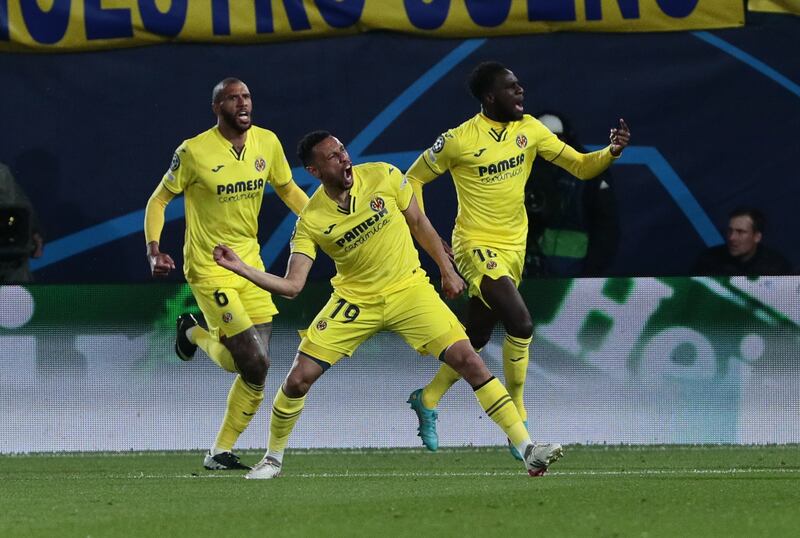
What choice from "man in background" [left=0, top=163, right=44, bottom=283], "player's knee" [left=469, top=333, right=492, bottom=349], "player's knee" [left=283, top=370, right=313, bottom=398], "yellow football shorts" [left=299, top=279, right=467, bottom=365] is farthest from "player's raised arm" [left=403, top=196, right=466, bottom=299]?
"man in background" [left=0, top=163, right=44, bottom=283]

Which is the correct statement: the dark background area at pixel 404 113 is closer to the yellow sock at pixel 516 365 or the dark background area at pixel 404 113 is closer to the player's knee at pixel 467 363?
the yellow sock at pixel 516 365

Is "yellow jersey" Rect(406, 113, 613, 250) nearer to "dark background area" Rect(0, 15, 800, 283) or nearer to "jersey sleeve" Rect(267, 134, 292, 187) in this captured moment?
"jersey sleeve" Rect(267, 134, 292, 187)

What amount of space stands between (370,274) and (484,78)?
5.40ft

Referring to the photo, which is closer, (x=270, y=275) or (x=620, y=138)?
(x=270, y=275)

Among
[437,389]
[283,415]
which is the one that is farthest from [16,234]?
[283,415]

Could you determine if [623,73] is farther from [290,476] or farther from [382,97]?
[290,476]

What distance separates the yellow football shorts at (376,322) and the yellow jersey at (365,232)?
2.1 inches

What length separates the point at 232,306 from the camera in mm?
10273

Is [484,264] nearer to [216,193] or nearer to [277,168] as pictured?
[277,168]

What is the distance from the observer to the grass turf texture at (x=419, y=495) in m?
7.32

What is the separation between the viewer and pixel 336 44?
41.3ft

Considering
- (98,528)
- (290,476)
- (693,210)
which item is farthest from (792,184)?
(98,528)

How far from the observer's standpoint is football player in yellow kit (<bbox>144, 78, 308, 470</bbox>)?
404 inches

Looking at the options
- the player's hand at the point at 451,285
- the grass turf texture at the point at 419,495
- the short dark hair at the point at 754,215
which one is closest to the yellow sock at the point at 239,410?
the grass turf texture at the point at 419,495
